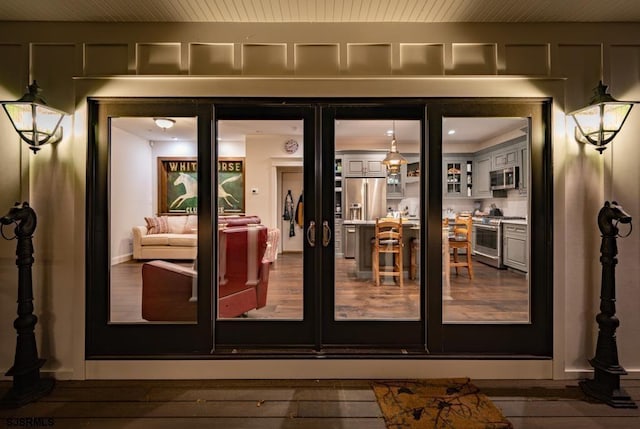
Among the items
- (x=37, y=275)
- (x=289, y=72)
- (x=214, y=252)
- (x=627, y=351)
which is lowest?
(x=627, y=351)

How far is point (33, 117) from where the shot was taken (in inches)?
81.7

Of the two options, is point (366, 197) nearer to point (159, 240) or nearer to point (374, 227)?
point (374, 227)

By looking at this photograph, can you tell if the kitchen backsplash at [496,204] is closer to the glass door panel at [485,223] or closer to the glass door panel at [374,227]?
the glass door panel at [485,223]

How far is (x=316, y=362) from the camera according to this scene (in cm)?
233

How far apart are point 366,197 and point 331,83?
4.90 meters

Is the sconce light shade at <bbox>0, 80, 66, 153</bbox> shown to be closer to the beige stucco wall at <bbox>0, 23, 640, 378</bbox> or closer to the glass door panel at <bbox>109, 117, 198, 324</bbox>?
the beige stucco wall at <bbox>0, 23, 640, 378</bbox>

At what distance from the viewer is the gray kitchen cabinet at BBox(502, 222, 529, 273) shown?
4.93 m

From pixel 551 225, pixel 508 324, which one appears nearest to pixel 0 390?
pixel 508 324

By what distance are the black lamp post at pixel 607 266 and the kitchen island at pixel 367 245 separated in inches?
113

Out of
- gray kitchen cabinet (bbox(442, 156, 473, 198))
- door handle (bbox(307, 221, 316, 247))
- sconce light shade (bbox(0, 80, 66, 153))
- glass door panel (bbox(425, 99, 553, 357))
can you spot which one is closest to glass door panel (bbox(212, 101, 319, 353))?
door handle (bbox(307, 221, 316, 247))

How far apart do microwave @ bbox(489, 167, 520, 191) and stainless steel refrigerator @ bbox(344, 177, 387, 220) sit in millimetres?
2229

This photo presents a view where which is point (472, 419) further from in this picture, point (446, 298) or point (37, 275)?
point (37, 275)

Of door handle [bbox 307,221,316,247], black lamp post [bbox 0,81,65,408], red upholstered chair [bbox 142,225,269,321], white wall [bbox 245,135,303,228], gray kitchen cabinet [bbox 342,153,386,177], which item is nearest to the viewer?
black lamp post [bbox 0,81,65,408]

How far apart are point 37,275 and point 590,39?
14.1 ft
